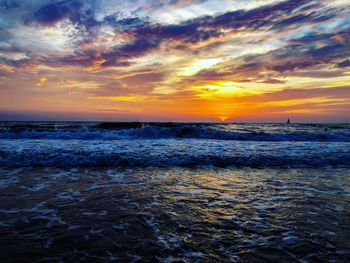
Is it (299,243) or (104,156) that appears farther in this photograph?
(104,156)

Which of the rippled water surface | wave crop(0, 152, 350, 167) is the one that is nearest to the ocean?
the rippled water surface

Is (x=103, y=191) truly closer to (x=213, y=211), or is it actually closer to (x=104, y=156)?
(x=213, y=211)

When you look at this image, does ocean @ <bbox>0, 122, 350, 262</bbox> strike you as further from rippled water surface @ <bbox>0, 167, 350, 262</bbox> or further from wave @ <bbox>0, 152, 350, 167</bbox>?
wave @ <bbox>0, 152, 350, 167</bbox>

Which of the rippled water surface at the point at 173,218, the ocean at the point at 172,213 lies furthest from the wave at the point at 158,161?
the rippled water surface at the point at 173,218

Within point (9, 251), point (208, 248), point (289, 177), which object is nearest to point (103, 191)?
point (9, 251)

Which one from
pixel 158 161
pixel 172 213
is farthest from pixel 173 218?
pixel 158 161

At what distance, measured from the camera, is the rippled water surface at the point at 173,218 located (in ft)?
11.2

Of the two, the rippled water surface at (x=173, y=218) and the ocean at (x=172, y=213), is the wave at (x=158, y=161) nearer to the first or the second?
the ocean at (x=172, y=213)

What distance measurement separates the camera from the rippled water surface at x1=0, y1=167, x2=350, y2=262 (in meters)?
3.42

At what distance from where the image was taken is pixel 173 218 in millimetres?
4652

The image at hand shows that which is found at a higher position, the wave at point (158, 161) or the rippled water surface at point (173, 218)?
the wave at point (158, 161)

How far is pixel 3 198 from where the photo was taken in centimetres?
568

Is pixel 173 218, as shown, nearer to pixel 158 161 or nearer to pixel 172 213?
pixel 172 213

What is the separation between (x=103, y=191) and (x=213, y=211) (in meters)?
2.73
